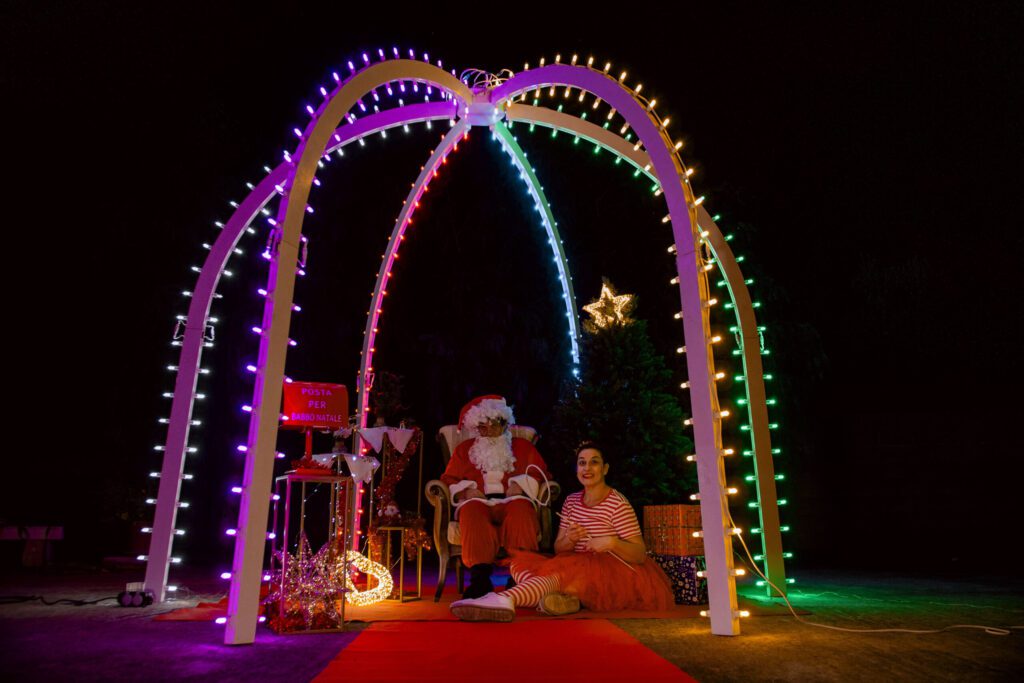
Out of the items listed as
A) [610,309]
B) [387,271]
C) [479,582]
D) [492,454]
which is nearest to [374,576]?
[479,582]

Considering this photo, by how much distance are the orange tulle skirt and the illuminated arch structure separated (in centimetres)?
77

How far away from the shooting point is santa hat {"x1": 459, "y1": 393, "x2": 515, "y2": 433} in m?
5.30

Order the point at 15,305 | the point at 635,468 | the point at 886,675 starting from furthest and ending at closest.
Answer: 1. the point at 15,305
2. the point at 635,468
3. the point at 886,675

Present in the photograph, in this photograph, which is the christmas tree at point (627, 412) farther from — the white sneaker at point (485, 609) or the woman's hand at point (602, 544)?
the white sneaker at point (485, 609)

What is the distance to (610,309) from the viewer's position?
5.56 m

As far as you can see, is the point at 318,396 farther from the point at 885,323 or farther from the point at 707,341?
the point at 885,323

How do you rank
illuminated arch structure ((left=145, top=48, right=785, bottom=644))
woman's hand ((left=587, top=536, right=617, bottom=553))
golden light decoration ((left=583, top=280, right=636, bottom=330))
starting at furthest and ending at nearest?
1. golden light decoration ((left=583, top=280, right=636, bottom=330))
2. woman's hand ((left=587, top=536, right=617, bottom=553))
3. illuminated arch structure ((left=145, top=48, right=785, bottom=644))

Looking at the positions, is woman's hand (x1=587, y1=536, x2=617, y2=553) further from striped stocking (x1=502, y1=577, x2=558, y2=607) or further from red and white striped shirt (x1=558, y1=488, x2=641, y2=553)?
striped stocking (x1=502, y1=577, x2=558, y2=607)

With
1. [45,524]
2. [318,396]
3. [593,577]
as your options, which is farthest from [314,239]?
[593,577]

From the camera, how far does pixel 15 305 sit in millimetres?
8562

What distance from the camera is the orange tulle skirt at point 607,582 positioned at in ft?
13.7

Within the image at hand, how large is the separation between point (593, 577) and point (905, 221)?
330 inches

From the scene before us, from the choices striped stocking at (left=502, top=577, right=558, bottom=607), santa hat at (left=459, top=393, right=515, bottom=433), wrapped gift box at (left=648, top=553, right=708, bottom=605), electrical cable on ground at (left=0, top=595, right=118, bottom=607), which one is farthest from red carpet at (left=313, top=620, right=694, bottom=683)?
electrical cable on ground at (left=0, top=595, right=118, bottom=607)

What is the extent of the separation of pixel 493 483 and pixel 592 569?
1125mm
